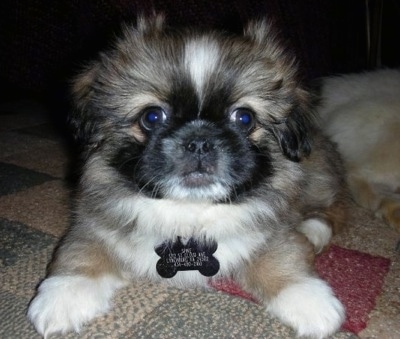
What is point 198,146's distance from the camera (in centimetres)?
125

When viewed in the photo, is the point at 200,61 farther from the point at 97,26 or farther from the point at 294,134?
the point at 97,26

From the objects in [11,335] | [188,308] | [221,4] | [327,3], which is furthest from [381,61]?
[11,335]

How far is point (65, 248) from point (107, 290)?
0.21m

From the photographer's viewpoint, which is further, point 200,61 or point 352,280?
point 352,280

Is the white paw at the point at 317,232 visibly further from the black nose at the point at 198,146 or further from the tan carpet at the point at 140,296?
the black nose at the point at 198,146

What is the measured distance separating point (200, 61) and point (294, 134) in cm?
38

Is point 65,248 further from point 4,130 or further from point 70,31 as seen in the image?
point 4,130

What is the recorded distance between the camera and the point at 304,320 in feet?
4.07

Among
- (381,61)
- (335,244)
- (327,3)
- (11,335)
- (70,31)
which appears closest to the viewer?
(11,335)

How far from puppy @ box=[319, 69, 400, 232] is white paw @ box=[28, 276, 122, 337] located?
119 centimetres

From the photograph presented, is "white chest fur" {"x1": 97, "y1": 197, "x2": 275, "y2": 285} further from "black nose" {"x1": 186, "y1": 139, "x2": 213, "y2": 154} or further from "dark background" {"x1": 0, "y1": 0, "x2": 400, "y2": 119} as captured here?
"dark background" {"x1": 0, "y1": 0, "x2": 400, "y2": 119}

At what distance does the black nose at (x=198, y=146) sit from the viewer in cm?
125

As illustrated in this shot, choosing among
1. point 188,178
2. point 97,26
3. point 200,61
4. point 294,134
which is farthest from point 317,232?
point 97,26

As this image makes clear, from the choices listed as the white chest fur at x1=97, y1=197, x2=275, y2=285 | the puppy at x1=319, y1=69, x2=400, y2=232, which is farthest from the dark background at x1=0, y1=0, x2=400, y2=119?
the white chest fur at x1=97, y1=197, x2=275, y2=285
